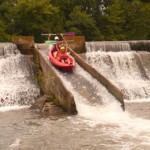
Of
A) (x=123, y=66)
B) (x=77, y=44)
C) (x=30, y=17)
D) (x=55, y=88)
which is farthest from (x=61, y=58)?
(x=30, y=17)

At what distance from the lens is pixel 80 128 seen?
1147 cm

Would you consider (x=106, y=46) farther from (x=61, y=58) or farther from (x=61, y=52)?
(x=61, y=58)

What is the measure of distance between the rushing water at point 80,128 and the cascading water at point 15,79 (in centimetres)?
70

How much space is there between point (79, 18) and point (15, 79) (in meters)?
12.3

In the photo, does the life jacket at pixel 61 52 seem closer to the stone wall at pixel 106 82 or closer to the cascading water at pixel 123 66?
the stone wall at pixel 106 82

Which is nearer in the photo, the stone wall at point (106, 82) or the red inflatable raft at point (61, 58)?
the stone wall at point (106, 82)

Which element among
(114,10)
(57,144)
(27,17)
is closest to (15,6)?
(27,17)

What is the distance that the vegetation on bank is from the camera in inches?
1047

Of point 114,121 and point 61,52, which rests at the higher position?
point 61,52

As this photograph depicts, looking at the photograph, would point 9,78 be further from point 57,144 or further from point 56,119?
point 57,144

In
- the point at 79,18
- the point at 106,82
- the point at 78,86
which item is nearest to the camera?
the point at 106,82

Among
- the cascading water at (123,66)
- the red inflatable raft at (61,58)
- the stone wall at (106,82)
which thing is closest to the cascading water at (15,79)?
the red inflatable raft at (61,58)

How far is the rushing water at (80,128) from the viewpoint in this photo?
9984 millimetres

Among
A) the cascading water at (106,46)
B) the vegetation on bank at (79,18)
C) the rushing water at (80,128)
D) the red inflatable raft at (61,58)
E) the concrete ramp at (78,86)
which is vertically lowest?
the rushing water at (80,128)
